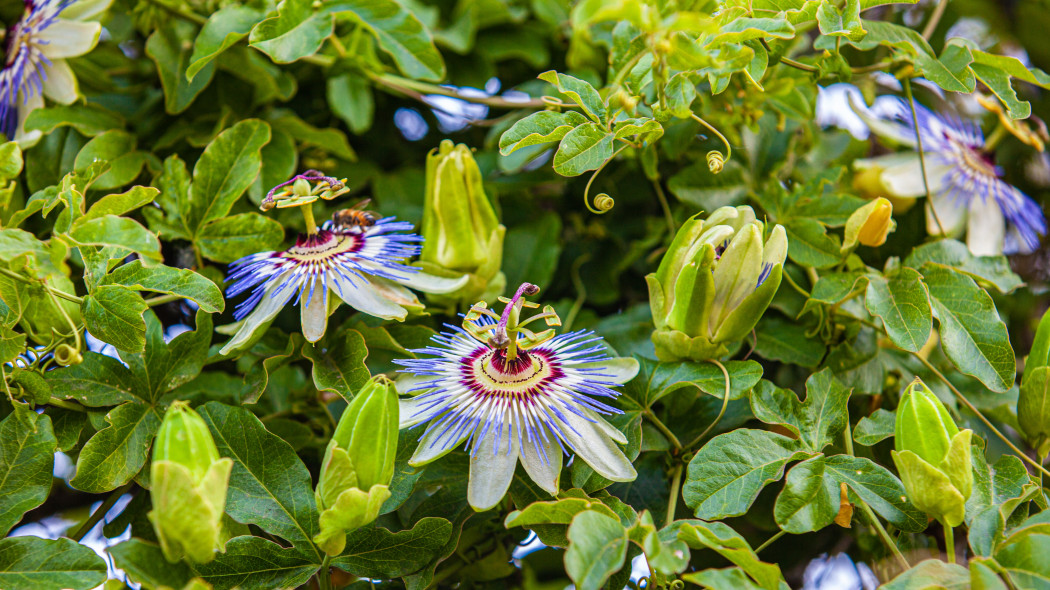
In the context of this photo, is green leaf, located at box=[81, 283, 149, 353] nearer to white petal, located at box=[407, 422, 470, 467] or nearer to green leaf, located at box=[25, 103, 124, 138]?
white petal, located at box=[407, 422, 470, 467]

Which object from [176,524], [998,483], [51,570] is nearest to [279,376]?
[51,570]

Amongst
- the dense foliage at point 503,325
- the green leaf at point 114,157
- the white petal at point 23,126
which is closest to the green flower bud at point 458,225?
the dense foliage at point 503,325

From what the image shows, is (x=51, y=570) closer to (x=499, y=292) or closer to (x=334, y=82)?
(x=499, y=292)

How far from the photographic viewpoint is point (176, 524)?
673 mm

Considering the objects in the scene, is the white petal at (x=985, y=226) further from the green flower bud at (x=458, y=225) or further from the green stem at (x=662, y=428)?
the green flower bud at (x=458, y=225)

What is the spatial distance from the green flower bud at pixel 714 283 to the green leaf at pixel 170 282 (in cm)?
51

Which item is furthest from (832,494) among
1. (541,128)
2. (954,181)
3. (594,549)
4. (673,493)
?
(954,181)

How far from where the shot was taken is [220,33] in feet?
3.51

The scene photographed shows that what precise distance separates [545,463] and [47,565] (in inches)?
20.3

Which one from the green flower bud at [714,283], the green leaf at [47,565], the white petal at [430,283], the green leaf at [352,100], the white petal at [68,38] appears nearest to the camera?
the green leaf at [47,565]

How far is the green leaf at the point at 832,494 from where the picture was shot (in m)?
0.82

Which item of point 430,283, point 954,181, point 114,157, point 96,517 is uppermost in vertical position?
point 114,157

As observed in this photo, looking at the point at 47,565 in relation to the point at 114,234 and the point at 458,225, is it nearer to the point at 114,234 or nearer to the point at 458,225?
the point at 114,234

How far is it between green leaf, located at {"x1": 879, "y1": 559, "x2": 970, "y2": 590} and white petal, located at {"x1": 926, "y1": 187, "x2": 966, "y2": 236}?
0.67 meters
